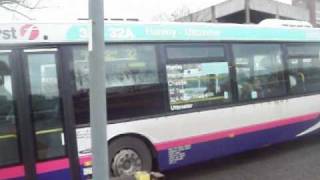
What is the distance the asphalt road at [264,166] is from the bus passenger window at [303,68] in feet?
3.99

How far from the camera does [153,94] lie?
909 cm

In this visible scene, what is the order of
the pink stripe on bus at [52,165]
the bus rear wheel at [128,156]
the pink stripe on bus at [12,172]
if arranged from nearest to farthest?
1. the pink stripe on bus at [12,172]
2. the pink stripe on bus at [52,165]
3. the bus rear wheel at [128,156]

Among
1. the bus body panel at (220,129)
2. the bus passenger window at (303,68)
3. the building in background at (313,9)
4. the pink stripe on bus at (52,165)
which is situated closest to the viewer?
the pink stripe on bus at (52,165)

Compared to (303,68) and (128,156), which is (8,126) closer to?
(128,156)

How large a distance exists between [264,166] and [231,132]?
0.85m

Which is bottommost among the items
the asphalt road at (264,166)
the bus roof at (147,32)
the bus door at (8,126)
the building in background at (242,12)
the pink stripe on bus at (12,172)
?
the asphalt road at (264,166)

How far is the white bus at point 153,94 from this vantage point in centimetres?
774

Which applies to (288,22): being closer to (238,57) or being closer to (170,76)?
(238,57)

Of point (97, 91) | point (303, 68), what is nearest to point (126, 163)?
point (97, 91)

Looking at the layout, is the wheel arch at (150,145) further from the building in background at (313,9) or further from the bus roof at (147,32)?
the building in background at (313,9)

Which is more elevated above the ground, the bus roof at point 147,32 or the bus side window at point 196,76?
the bus roof at point 147,32

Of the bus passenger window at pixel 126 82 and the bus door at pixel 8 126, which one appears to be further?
the bus passenger window at pixel 126 82

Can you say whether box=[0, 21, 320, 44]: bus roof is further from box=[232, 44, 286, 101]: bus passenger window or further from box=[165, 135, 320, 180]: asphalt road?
box=[165, 135, 320, 180]: asphalt road

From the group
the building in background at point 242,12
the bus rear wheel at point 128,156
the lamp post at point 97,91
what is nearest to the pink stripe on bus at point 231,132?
the bus rear wheel at point 128,156
